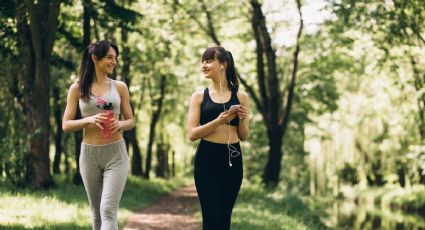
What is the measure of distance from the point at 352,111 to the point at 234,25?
1566 centimetres

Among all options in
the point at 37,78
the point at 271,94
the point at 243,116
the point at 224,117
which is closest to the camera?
the point at 224,117

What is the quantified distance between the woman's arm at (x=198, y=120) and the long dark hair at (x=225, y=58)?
0.29m

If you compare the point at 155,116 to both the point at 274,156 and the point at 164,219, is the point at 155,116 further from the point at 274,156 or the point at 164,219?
the point at 164,219

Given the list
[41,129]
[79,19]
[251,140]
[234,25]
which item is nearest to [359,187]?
[251,140]

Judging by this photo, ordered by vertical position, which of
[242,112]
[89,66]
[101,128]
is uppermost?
[89,66]

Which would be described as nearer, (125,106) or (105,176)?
(105,176)

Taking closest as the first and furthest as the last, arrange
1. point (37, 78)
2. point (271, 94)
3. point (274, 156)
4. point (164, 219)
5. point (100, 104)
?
1. point (100, 104)
2. point (164, 219)
3. point (37, 78)
4. point (271, 94)
5. point (274, 156)

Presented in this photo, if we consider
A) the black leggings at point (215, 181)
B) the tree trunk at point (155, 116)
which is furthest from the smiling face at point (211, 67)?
the tree trunk at point (155, 116)

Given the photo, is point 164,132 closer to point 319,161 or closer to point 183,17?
point 319,161

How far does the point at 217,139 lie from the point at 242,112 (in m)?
0.32

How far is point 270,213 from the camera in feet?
43.1

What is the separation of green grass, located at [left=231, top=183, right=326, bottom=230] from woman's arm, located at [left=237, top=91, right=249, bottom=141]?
16.9 feet

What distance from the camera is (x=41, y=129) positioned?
13539 mm

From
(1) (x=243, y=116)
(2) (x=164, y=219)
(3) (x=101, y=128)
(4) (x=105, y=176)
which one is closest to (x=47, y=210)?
(2) (x=164, y=219)
